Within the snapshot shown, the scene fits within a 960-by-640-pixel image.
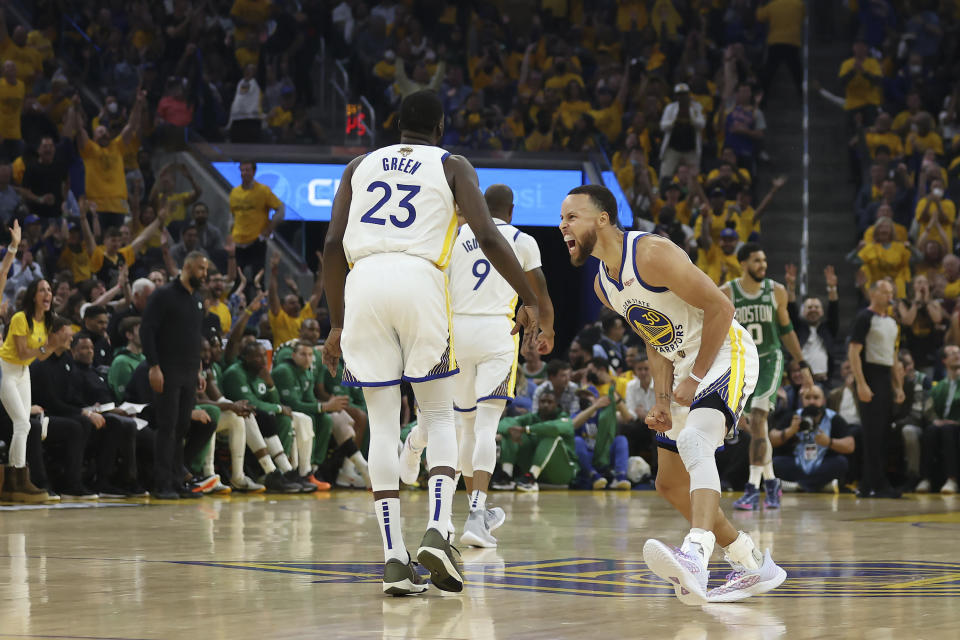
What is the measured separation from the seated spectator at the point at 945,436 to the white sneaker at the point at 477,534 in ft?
27.0

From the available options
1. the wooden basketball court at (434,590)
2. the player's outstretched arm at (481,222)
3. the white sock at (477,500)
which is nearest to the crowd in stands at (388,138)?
the wooden basketball court at (434,590)

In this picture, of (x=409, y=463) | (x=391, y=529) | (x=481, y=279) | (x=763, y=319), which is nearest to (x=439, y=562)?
(x=391, y=529)

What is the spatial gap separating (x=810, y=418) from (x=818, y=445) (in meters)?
Result: 0.44

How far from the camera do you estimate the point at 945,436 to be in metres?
14.5

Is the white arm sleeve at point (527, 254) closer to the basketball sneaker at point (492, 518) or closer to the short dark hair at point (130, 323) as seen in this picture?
the basketball sneaker at point (492, 518)

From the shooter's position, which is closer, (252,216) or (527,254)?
(527,254)

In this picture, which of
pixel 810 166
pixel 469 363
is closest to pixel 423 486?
pixel 469 363

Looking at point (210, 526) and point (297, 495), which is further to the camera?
point (297, 495)

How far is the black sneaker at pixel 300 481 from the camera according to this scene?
1404cm

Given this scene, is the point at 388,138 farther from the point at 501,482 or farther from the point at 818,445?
the point at 818,445

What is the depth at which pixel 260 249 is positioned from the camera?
56.2 ft

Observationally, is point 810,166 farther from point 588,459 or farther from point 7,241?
point 7,241

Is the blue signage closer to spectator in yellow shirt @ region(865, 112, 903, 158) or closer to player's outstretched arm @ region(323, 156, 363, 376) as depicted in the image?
spectator in yellow shirt @ region(865, 112, 903, 158)

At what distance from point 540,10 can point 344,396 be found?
37.2ft
